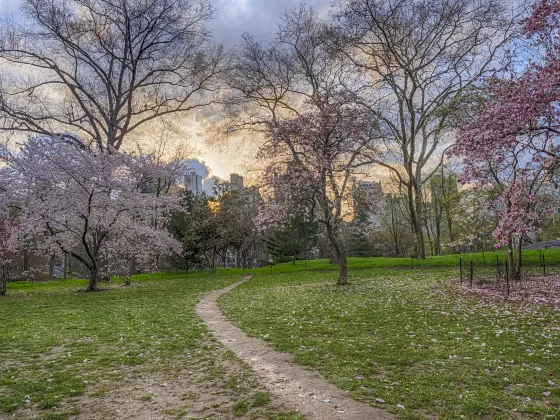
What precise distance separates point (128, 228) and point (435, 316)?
21215 millimetres

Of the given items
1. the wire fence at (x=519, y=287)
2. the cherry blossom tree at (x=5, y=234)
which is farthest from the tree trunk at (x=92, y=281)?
the wire fence at (x=519, y=287)

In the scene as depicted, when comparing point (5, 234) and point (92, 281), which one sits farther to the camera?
point (5, 234)

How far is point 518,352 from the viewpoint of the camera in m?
7.23

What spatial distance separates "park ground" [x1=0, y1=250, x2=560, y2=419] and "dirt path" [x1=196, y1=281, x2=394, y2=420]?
0.19 meters

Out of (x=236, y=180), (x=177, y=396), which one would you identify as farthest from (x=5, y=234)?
(x=236, y=180)

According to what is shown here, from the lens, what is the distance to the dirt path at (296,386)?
16.1 feet

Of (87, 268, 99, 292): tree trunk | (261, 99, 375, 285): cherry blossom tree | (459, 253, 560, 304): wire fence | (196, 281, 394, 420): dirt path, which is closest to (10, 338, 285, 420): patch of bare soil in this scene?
(196, 281, 394, 420): dirt path

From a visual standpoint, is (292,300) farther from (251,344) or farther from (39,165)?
(39,165)

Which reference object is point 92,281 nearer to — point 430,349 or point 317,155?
point 317,155

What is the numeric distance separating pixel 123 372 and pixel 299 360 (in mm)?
3274

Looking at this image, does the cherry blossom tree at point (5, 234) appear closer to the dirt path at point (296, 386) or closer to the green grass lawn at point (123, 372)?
the green grass lawn at point (123, 372)

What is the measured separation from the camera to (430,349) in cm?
771

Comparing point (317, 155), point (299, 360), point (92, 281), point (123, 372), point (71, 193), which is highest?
point (317, 155)

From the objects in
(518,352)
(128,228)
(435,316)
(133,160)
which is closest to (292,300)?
(435,316)
